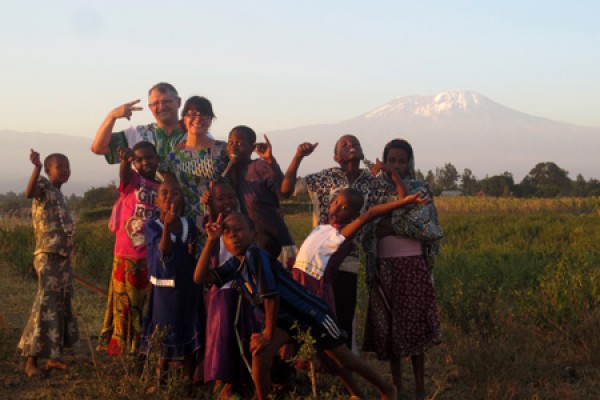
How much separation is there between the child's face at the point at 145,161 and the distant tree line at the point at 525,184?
5311cm

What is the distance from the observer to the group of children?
13.9ft

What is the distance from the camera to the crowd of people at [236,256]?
4.25 meters

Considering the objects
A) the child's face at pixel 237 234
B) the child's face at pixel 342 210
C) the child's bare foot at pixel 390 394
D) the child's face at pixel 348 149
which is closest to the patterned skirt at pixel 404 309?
the child's face at pixel 342 210

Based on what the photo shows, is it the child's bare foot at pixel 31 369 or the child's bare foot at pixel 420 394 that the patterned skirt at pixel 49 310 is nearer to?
the child's bare foot at pixel 31 369

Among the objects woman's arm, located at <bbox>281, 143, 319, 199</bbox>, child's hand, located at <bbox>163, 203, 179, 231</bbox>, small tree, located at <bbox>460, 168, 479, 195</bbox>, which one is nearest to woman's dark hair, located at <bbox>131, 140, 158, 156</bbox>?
child's hand, located at <bbox>163, 203, 179, 231</bbox>

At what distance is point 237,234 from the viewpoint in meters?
4.21

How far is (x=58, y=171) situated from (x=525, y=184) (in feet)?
191

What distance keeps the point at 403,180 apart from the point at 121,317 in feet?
7.64

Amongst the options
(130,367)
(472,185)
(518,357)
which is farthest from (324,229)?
(472,185)

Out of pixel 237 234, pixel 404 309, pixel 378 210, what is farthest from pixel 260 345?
pixel 404 309

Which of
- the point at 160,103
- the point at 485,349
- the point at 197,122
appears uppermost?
the point at 160,103

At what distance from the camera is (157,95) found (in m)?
5.43

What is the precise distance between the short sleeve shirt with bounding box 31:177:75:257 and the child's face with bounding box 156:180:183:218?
1237mm

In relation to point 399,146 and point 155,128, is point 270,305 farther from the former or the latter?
point 155,128
